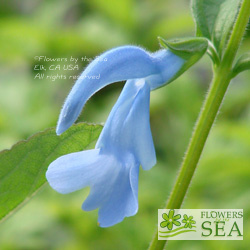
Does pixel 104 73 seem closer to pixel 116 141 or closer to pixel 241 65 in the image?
pixel 116 141

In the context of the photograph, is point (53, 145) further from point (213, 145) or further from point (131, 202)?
point (213, 145)

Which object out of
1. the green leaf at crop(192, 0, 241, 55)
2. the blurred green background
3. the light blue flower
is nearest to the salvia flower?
the light blue flower

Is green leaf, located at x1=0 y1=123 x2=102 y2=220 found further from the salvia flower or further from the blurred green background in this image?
the blurred green background

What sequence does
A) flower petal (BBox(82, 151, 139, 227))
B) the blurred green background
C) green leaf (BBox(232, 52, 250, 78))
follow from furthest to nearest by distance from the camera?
the blurred green background
green leaf (BBox(232, 52, 250, 78))
flower petal (BBox(82, 151, 139, 227))

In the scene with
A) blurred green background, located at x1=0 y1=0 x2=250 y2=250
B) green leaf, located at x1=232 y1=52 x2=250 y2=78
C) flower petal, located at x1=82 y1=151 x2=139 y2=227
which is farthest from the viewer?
blurred green background, located at x1=0 y1=0 x2=250 y2=250

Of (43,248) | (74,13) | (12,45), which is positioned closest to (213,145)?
(43,248)

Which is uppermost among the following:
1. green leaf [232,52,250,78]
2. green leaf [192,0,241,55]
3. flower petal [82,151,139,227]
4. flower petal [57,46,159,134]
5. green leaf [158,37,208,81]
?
green leaf [192,0,241,55]
